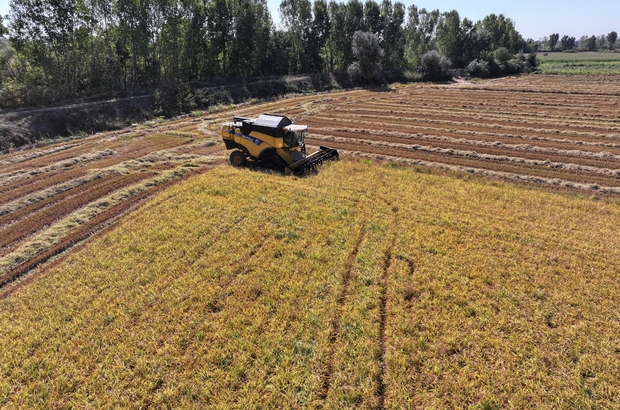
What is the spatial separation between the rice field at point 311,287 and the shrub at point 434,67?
5788 cm

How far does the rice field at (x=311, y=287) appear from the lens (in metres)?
7.01

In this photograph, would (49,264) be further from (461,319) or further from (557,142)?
(557,142)

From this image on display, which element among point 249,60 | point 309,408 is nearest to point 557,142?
point 309,408

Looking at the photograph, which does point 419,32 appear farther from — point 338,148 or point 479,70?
point 338,148

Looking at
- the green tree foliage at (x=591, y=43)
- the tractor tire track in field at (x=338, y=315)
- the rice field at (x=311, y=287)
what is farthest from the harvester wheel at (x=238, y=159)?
the green tree foliage at (x=591, y=43)

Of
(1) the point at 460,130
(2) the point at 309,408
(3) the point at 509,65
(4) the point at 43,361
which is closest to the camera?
(2) the point at 309,408

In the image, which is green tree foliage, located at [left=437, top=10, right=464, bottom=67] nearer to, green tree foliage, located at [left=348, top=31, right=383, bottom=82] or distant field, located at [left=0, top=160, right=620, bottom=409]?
green tree foliage, located at [left=348, top=31, right=383, bottom=82]

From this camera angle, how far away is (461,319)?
8.58 m

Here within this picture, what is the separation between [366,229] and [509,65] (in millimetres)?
91258

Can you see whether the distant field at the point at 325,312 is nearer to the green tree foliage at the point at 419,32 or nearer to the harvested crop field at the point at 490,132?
the harvested crop field at the point at 490,132

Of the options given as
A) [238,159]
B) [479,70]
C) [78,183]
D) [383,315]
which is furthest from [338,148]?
[479,70]

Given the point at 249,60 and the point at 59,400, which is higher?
the point at 249,60

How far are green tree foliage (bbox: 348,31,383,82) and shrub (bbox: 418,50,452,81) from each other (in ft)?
46.4

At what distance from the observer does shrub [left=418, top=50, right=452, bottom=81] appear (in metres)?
70.3
